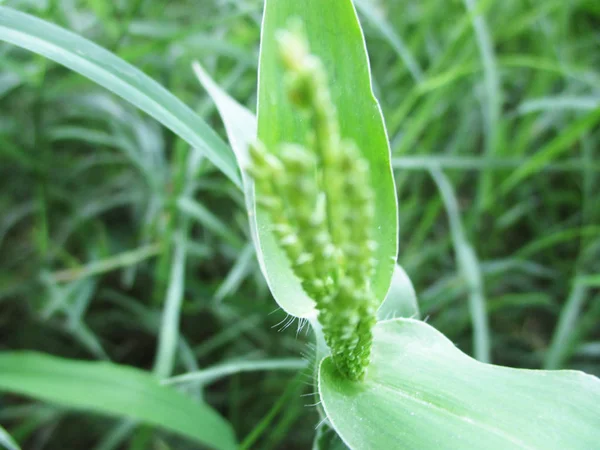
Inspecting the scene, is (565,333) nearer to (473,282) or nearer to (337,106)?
(473,282)

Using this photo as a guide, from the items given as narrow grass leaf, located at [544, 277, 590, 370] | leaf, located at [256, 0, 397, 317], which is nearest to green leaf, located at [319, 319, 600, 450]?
leaf, located at [256, 0, 397, 317]

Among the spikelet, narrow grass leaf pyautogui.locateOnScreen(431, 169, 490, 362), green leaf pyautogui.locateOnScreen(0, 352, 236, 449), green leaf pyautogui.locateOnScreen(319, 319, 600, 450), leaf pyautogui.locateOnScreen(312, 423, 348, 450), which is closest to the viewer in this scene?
the spikelet

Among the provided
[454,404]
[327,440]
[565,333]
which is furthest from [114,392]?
[565,333]

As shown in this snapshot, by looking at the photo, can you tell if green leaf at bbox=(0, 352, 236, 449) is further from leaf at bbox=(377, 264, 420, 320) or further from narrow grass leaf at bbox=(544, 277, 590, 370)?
narrow grass leaf at bbox=(544, 277, 590, 370)

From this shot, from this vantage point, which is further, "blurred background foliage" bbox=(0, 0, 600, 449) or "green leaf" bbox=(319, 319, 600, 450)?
"blurred background foliage" bbox=(0, 0, 600, 449)

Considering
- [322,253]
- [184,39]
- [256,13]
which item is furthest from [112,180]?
[322,253]

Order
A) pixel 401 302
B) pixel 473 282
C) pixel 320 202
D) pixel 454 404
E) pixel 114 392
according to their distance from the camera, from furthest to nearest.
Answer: pixel 473 282, pixel 114 392, pixel 401 302, pixel 454 404, pixel 320 202
